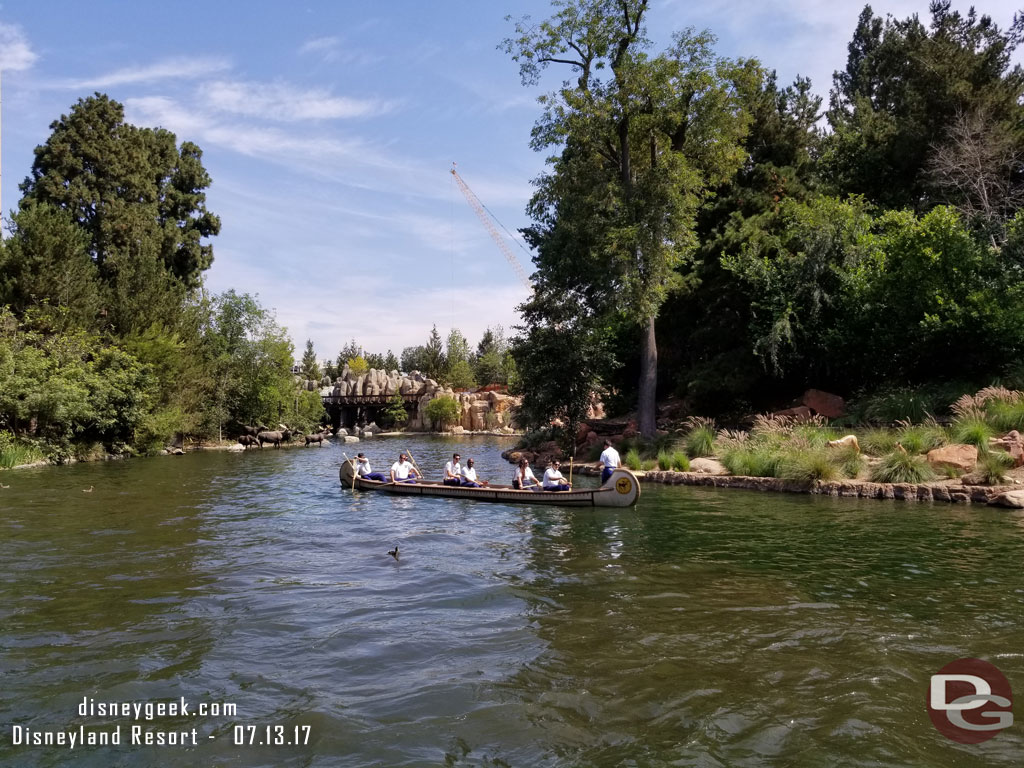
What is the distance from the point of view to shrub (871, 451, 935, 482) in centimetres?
1805

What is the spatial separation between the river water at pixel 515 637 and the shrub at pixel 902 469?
2222 mm

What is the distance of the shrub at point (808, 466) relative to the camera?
19.5 metres

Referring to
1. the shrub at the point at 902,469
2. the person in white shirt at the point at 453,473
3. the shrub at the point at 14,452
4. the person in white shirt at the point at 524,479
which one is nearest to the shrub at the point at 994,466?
the shrub at the point at 902,469

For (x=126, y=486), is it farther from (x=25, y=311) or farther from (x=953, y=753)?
(x=953, y=753)

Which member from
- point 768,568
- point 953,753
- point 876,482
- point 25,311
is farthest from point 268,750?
point 25,311

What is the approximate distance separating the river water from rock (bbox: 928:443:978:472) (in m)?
2.70

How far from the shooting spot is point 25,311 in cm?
3319

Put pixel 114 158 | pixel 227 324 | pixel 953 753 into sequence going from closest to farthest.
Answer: pixel 953 753
pixel 114 158
pixel 227 324

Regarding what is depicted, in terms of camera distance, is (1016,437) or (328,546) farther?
(1016,437)

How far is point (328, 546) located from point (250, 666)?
21.8 ft

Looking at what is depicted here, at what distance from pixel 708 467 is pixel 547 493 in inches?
265

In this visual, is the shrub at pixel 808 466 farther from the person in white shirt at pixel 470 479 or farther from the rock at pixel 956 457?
the person in white shirt at pixel 470 479

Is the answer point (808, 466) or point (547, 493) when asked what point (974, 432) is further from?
point (547, 493)

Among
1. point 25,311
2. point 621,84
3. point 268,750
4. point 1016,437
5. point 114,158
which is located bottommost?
point 268,750
